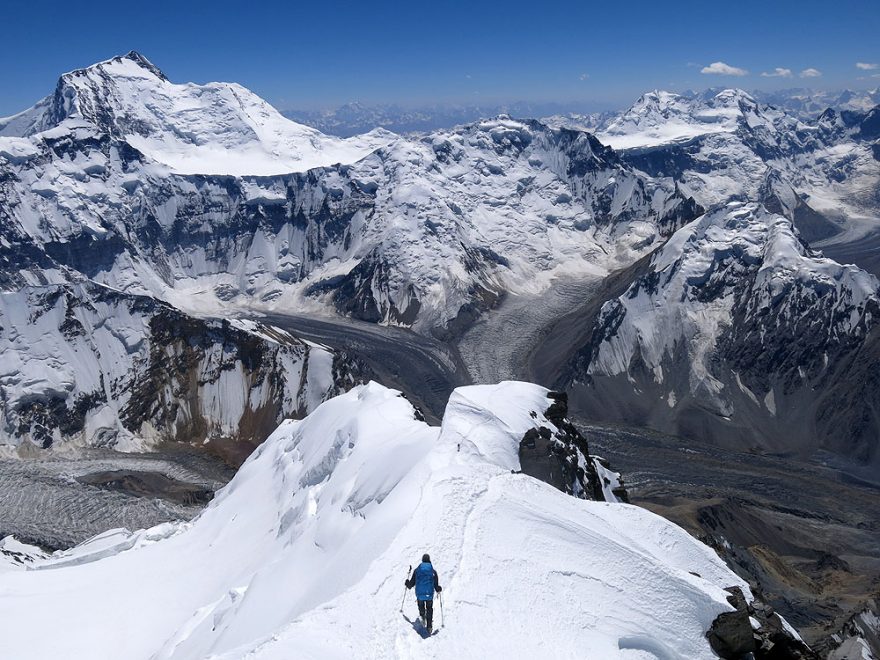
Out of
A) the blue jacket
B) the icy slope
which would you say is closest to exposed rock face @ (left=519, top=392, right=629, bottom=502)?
the icy slope

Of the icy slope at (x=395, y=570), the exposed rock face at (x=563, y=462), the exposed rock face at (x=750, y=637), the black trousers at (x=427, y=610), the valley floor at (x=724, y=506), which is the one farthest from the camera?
the valley floor at (x=724, y=506)

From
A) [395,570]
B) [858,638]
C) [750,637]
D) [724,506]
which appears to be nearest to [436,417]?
[724,506]

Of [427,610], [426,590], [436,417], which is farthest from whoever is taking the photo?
[436,417]

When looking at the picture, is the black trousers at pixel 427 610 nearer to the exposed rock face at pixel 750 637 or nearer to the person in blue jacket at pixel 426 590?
the person in blue jacket at pixel 426 590

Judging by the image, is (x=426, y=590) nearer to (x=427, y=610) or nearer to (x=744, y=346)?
(x=427, y=610)

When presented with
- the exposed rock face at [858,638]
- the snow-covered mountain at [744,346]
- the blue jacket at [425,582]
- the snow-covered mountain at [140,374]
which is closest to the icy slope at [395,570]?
the blue jacket at [425,582]

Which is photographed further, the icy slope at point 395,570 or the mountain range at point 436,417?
the mountain range at point 436,417
